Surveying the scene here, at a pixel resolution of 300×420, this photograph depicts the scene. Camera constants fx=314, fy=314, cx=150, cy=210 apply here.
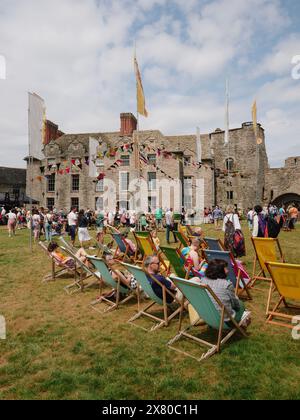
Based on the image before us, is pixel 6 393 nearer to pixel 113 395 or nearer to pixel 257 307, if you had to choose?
pixel 113 395

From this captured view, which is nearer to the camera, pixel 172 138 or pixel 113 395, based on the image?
pixel 113 395

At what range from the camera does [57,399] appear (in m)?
3.23

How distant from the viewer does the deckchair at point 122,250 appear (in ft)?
29.8

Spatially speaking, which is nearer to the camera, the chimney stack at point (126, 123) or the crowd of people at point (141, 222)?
the crowd of people at point (141, 222)

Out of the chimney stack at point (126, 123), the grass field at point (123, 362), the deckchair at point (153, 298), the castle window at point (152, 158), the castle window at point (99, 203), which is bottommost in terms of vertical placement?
the grass field at point (123, 362)

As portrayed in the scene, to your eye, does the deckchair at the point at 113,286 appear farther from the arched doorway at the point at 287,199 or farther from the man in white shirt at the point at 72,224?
the arched doorway at the point at 287,199

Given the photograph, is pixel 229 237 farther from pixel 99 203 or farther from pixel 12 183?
pixel 12 183

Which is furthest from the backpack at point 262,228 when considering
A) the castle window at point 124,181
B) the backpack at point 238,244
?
the castle window at point 124,181

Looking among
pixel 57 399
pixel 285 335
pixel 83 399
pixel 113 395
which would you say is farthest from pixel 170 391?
pixel 285 335

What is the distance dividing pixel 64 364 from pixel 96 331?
3.40 ft

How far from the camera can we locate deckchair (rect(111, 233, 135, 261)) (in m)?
9.09

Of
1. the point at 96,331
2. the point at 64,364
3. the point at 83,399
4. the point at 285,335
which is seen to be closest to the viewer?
the point at 83,399

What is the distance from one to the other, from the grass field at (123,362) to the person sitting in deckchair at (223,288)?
0.44m

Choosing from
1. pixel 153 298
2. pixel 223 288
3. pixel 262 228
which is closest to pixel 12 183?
pixel 262 228
